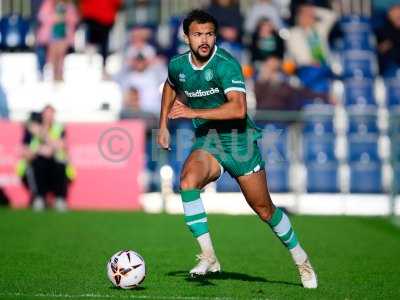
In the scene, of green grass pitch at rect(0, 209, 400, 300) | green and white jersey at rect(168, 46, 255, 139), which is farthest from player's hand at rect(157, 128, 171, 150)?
green grass pitch at rect(0, 209, 400, 300)

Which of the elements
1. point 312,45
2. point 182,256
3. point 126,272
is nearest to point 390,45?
point 312,45

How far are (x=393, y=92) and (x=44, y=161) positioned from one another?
7.19 metres

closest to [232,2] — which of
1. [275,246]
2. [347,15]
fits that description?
[347,15]

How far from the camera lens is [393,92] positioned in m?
19.4

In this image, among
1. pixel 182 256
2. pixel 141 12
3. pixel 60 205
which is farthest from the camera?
pixel 141 12

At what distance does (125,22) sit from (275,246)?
9446mm

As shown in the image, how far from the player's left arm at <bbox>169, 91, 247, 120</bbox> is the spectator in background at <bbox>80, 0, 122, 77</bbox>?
12465 mm

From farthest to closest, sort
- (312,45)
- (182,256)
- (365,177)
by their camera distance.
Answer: (312,45) < (365,177) < (182,256)

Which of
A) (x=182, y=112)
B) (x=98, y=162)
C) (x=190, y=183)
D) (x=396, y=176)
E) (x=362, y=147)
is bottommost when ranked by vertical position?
(x=396, y=176)

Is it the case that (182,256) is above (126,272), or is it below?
below

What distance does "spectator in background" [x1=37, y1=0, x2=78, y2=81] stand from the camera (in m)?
20.0

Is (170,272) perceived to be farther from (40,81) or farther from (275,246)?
(40,81)

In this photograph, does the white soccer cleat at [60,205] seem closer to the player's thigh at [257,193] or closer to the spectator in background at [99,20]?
the spectator in background at [99,20]

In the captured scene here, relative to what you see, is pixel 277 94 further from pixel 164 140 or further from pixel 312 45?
pixel 164 140
